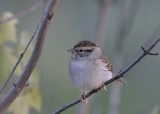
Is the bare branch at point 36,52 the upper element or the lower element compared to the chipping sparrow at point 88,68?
upper

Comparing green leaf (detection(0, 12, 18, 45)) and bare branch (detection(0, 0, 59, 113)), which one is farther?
green leaf (detection(0, 12, 18, 45))

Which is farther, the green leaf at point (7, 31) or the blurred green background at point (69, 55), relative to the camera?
the blurred green background at point (69, 55)

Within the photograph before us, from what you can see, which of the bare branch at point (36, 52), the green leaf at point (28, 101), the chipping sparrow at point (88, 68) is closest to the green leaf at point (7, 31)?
the green leaf at point (28, 101)

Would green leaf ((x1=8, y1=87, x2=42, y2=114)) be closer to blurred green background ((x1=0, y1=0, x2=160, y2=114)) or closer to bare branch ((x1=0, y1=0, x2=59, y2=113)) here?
bare branch ((x1=0, y1=0, x2=59, y2=113))

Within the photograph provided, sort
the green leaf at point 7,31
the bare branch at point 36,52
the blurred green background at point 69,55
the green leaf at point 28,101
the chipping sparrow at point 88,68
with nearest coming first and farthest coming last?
the bare branch at point 36,52 → the green leaf at point 28,101 → the green leaf at point 7,31 → the chipping sparrow at point 88,68 → the blurred green background at point 69,55

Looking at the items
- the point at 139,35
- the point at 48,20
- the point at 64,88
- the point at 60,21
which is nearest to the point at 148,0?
the point at 139,35

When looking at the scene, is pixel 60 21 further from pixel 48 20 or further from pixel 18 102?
pixel 48 20

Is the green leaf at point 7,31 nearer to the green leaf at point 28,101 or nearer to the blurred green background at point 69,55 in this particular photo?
the green leaf at point 28,101

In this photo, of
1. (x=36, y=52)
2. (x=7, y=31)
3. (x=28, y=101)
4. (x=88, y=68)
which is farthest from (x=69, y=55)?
(x=36, y=52)

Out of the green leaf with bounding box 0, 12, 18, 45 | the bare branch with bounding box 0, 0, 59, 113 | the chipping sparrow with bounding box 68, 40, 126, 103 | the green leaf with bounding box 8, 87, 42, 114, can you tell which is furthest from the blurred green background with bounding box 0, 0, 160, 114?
the bare branch with bounding box 0, 0, 59, 113
